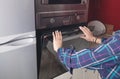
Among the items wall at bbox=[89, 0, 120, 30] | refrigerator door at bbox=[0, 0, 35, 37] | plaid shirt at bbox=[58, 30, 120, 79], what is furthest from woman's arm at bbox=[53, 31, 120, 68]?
wall at bbox=[89, 0, 120, 30]

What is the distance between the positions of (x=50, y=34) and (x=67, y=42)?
0.61 feet

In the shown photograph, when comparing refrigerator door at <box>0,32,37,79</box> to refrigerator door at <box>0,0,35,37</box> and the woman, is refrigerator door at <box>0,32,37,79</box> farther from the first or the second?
the woman

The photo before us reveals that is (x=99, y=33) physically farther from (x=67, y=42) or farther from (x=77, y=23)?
(x=67, y=42)

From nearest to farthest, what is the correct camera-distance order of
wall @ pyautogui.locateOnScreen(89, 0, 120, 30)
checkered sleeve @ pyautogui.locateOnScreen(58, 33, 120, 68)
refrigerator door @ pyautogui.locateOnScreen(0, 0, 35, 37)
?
checkered sleeve @ pyautogui.locateOnScreen(58, 33, 120, 68), refrigerator door @ pyautogui.locateOnScreen(0, 0, 35, 37), wall @ pyautogui.locateOnScreen(89, 0, 120, 30)

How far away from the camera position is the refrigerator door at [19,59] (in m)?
0.86

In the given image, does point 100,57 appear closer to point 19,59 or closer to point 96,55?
point 96,55

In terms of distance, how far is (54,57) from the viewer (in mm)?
1121

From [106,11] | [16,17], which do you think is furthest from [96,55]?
[106,11]

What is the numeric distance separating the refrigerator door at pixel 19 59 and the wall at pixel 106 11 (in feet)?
3.27

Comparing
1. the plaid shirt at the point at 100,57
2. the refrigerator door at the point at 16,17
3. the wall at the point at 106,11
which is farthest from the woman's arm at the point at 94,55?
the wall at the point at 106,11

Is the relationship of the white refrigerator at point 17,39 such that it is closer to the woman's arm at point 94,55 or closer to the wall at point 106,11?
the woman's arm at point 94,55

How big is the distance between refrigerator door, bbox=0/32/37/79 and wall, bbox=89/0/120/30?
3.27ft

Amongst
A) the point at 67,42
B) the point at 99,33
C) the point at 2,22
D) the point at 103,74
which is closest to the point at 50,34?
the point at 67,42

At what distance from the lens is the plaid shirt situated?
0.53 metres
